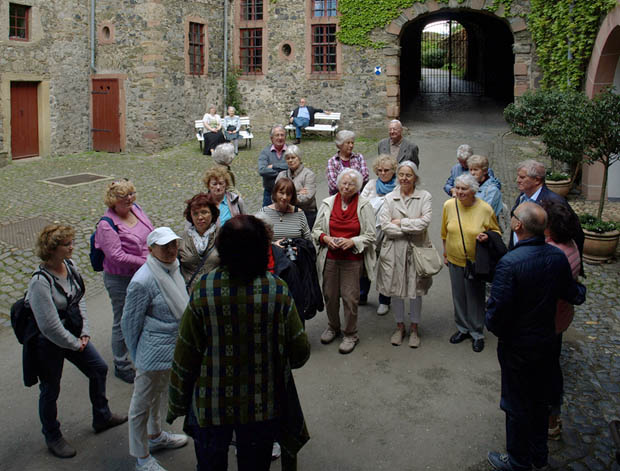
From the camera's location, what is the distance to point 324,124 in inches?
804

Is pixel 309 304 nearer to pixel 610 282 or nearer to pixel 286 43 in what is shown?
pixel 610 282

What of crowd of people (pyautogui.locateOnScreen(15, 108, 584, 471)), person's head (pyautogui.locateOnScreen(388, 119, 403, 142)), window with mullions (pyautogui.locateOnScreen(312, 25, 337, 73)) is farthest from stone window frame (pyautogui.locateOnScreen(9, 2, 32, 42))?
person's head (pyautogui.locateOnScreen(388, 119, 403, 142))

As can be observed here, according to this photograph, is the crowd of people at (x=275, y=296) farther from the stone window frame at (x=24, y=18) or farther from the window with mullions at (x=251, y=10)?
the window with mullions at (x=251, y=10)

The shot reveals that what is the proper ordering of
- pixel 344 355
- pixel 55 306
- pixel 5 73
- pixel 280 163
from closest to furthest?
1. pixel 55 306
2. pixel 344 355
3. pixel 280 163
4. pixel 5 73

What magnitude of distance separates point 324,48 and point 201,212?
54.6 ft

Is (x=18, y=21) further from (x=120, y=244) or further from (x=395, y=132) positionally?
(x=120, y=244)

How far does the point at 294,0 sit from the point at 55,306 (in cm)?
1822

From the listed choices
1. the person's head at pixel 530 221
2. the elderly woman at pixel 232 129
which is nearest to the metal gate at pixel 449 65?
the elderly woman at pixel 232 129

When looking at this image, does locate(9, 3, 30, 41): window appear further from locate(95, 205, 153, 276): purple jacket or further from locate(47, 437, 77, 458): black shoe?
locate(47, 437, 77, 458): black shoe

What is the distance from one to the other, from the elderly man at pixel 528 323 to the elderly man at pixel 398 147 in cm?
395

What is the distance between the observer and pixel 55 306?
161 inches

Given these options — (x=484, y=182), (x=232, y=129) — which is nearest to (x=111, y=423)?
(x=484, y=182)

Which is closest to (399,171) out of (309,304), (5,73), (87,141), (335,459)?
(309,304)

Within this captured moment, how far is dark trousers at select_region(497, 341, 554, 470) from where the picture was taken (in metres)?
3.82
